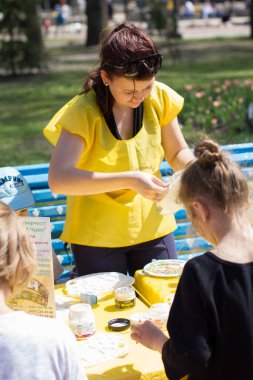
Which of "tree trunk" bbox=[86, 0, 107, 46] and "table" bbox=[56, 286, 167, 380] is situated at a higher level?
"tree trunk" bbox=[86, 0, 107, 46]

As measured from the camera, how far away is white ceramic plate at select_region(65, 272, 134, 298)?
10.2 feet

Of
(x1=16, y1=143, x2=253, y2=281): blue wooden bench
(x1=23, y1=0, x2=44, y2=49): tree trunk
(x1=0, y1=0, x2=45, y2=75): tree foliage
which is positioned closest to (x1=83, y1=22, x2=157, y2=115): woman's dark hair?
(x1=16, y1=143, x2=253, y2=281): blue wooden bench

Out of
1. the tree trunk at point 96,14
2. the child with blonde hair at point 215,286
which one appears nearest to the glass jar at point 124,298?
the child with blonde hair at point 215,286

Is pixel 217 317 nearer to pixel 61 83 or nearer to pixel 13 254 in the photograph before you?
pixel 13 254

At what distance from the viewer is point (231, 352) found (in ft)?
6.91

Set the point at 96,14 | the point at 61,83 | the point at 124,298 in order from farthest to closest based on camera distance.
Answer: the point at 96,14 < the point at 61,83 < the point at 124,298

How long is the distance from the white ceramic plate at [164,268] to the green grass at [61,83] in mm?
2933

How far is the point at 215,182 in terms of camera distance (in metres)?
2.17

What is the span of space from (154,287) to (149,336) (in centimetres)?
70

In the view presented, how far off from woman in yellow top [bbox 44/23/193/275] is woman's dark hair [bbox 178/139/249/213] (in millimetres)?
815

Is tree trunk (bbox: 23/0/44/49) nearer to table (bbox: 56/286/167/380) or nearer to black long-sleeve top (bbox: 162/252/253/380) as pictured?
table (bbox: 56/286/167/380)

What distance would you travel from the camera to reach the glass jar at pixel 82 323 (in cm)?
273

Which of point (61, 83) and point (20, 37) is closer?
point (61, 83)

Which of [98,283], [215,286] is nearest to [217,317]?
[215,286]
